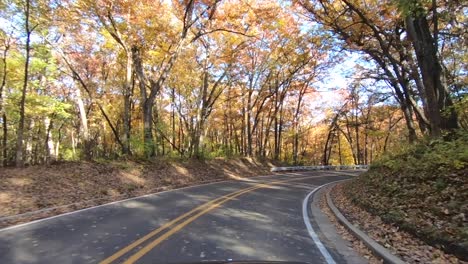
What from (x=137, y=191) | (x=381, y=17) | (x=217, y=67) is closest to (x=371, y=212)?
(x=137, y=191)

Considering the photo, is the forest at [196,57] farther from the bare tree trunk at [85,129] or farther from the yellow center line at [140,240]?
the yellow center line at [140,240]

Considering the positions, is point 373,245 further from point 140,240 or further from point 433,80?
point 433,80

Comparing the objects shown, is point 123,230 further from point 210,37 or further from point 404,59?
point 210,37

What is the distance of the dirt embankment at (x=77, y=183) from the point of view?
402 inches

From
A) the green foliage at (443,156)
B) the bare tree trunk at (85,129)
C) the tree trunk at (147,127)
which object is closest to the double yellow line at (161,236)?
the green foliage at (443,156)

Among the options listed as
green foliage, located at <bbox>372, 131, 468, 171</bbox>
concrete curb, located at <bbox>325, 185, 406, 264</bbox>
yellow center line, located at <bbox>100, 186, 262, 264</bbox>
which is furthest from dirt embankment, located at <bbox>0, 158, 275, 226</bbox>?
green foliage, located at <bbox>372, 131, 468, 171</bbox>

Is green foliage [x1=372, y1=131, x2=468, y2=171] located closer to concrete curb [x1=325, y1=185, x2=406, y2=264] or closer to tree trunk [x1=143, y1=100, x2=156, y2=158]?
concrete curb [x1=325, y1=185, x2=406, y2=264]

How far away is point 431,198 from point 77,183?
11.9 meters

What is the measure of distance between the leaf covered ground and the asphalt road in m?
1.64

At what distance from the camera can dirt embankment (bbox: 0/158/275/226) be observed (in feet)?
33.5

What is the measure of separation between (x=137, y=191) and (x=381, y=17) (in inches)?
558

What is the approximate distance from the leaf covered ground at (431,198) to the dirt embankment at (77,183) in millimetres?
8708

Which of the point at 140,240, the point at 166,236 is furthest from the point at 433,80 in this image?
the point at 140,240

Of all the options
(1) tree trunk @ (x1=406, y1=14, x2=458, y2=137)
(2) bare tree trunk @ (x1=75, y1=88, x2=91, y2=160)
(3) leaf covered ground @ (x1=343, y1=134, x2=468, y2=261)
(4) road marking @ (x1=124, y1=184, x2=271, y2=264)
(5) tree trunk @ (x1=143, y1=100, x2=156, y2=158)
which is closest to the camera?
(4) road marking @ (x1=124, y1=184, x2=271, y2=264)
